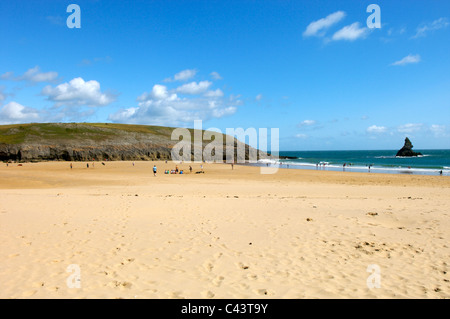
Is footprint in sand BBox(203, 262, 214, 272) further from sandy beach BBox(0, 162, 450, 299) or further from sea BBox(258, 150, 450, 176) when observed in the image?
sea BBox(258, 150, 450, 176)

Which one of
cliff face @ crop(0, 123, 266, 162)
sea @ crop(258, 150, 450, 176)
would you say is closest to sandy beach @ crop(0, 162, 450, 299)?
sea @ crop(258, 150, 450, 176)

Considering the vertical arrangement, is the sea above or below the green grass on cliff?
below

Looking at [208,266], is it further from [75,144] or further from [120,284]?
[75,144]

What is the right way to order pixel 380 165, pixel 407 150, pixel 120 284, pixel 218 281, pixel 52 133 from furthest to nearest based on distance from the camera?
1. pixel 407 150
2. pixel 52 133
3. pixel 380 165
4. pixel 218 281
5. pixel 120 284

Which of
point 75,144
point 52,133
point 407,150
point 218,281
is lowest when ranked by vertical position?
point 218,281

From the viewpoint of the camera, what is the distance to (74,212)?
35.6 ft

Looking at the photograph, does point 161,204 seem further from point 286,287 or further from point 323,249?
point 286,287

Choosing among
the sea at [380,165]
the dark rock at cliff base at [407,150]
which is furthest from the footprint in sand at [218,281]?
the dark rock at cliff base at [407,150]

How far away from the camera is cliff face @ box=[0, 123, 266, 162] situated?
6869 cm

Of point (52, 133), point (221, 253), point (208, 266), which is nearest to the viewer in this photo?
point (208, 266)

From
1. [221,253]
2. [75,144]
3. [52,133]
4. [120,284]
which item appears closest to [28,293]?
[120,284]

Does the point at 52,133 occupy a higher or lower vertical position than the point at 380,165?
higher

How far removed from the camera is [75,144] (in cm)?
7488
